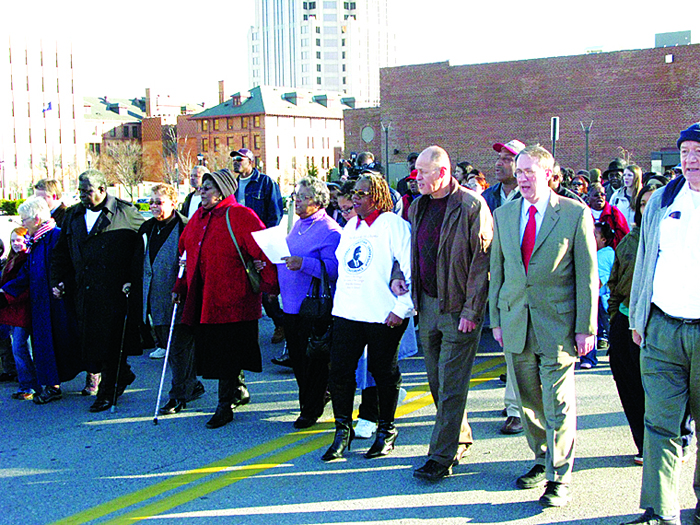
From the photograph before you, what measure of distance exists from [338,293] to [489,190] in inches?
107

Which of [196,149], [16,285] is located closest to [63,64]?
[196,149]

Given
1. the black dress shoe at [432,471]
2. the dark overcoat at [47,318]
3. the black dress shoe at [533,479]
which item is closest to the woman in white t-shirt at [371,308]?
the black dress shoe at [432,471]

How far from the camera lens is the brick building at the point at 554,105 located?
50.8m

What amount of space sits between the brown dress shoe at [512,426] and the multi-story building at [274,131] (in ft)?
291

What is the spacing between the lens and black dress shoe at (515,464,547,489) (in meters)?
4.71

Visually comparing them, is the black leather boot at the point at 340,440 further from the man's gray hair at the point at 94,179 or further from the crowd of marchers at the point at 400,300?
the man's gray hair at the point at 94,179

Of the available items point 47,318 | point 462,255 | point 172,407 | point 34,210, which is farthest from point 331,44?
point 462,255

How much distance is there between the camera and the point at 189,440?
591 cm

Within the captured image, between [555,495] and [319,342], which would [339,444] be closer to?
[319,342]

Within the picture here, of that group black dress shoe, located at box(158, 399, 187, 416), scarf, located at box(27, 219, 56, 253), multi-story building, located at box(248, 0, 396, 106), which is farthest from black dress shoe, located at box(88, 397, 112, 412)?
multi-story building, located at box(248, 0, 396, 106)

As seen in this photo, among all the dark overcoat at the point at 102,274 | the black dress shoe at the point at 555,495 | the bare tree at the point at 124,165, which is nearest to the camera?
the black dress shoe at the point at 555,495

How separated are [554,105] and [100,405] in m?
51.9

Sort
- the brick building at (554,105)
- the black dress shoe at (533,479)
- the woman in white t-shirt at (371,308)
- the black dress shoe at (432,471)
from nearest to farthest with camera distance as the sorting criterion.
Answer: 1. the black dress shoe at (533,479)
2. the black dress shoe at (432,471)
3. the woman in white t-shirt at (371,308)
4. the brick building at (554,105)

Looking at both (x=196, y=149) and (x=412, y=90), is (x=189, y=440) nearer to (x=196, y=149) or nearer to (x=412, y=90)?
(x=412, y=90)
